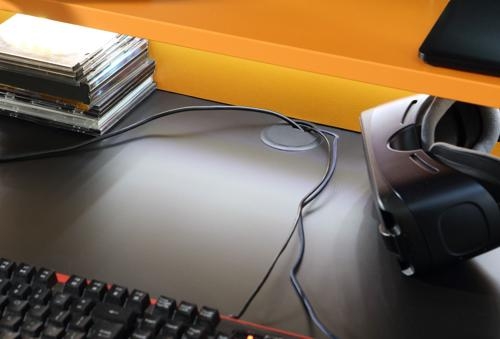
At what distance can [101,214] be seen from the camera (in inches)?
31.2

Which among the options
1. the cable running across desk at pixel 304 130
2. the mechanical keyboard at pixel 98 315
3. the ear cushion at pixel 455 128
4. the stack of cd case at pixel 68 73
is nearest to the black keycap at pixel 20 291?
the mechanical keyboard at pixel 98 315

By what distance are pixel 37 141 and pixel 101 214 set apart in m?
0.20

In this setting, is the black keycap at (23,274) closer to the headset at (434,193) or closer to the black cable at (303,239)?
the black cable at (303,239)

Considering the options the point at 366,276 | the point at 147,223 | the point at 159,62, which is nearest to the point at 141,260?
the point at 147,223

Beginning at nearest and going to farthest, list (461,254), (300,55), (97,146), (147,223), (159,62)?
(300,55)
(461,254)
(147,223)
(97,146)
(159,62)

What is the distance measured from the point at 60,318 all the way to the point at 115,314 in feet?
0.16

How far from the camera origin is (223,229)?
2.53 ft

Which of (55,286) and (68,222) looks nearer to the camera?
(55,286)

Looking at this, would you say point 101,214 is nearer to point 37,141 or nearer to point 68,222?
point 68,222

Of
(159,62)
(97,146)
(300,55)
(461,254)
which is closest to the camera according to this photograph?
(300,55)

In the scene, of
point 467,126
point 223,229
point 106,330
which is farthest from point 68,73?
point 467,126

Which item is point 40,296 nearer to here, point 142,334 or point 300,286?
point 142,334

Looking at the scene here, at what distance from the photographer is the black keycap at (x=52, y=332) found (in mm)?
581

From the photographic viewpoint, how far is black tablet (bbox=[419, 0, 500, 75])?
53 centimetres
